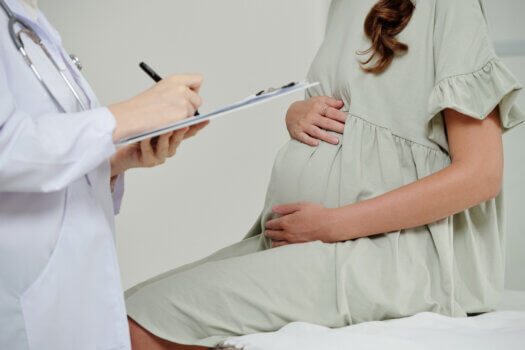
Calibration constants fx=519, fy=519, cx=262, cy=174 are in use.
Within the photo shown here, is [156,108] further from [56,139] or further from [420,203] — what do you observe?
[420,203]

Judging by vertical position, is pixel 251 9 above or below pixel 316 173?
above

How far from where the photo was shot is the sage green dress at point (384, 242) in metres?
0.85

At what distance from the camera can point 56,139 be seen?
0.60 metres

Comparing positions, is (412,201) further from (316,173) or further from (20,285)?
(20,285)

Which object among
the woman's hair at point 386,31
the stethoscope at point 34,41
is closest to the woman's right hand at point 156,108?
the stethoscope at point 34,41

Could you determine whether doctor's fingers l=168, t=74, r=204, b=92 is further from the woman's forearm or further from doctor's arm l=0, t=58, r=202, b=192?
the woman's forearm

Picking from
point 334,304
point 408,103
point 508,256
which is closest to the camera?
point 334,304

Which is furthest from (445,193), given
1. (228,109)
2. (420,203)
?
(228,109)

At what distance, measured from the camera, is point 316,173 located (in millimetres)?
1036

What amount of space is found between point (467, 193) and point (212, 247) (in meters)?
1.57

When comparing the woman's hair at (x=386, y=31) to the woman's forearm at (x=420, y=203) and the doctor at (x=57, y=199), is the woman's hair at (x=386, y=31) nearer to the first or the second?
the woman's forearm at (x=420, y=203)

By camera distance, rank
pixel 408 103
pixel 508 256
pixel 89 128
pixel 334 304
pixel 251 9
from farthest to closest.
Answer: pixel 251 9 < pixel 508 256 < pixel 408 103 < pixel 334 304 < pixel 89 128

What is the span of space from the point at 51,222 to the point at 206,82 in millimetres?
1661

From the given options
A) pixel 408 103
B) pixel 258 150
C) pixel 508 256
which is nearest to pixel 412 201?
pixel 408 103
